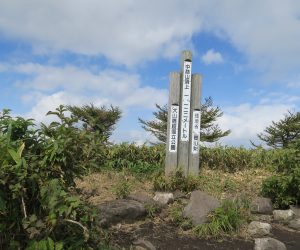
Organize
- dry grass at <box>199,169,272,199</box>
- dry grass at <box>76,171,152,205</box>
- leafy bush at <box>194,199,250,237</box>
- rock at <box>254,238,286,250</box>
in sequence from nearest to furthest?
rock at <box>254,238,286,250</box>, leafy bush at <box>194,199,250,237</box>, dry grass at <box>76,171,152,205</box>, dry grass at <box>199,169,272,199</box>

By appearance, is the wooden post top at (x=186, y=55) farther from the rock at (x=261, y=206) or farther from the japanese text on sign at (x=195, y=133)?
the rock at (x=261, y=206)

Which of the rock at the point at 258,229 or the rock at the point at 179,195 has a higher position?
the rock at the point at 179,195

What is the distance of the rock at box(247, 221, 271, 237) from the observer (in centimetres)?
571

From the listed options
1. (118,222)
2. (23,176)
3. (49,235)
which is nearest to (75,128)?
(23,176)

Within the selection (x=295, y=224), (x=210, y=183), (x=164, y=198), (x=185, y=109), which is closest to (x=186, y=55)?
(x=185, y=109)

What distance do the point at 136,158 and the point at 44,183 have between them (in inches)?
245

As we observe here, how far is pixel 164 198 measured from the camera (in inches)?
267

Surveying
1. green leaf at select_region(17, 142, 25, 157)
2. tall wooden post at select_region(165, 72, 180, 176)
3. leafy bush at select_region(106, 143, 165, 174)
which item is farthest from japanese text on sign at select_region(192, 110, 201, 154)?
green leaf at select_region(17, 142, 25, 157)

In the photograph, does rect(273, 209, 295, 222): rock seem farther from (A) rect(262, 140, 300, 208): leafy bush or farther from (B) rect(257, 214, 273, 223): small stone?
(A) rect(262, 140, 300, 208): leafy bush

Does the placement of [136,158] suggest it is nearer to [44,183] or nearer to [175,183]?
[175,183]

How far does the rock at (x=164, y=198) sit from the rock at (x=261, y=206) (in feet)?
4.08

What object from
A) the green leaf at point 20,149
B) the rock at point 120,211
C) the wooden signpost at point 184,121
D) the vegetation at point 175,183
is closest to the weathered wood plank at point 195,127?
the wooden signpost at point 184,121

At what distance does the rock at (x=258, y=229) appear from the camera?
5.71m

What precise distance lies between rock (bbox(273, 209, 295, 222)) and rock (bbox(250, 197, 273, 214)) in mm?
134
